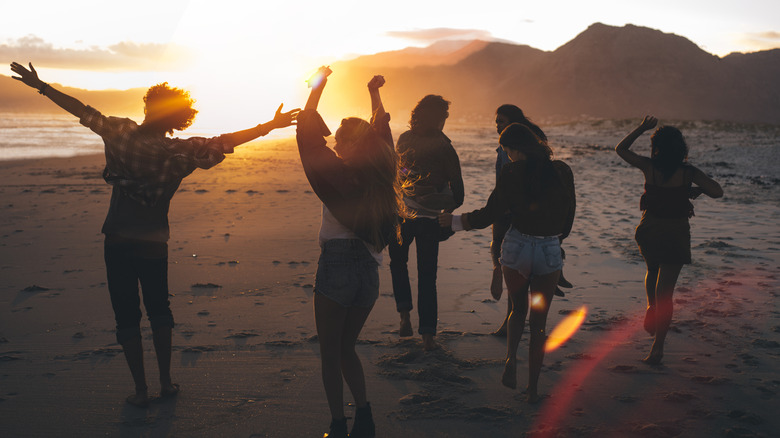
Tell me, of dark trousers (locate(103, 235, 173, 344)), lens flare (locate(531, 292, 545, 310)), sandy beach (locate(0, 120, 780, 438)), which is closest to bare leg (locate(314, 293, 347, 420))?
sandy beach (locate(0, 120, 780, 438))

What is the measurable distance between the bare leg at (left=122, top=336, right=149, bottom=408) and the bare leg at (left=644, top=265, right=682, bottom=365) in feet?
11.6

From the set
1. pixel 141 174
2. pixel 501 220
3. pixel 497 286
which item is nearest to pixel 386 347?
pixel 497 286

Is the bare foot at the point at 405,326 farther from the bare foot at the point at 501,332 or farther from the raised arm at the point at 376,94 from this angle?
the raised arm at the point at 376,94

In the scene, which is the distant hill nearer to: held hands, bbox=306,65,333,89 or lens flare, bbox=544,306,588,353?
lens flare, bbox=544,306,588,353

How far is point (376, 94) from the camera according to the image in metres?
4.73

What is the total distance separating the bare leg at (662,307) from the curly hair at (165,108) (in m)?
3.58

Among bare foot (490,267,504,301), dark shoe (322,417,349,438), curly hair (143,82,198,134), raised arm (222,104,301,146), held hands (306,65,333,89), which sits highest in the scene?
held hands (306,65,333,89)

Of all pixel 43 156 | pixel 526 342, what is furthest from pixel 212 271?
pixel 43 156

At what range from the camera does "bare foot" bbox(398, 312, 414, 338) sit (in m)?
4.93

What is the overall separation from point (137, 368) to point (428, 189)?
2.37 meters

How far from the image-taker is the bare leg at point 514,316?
382 cm

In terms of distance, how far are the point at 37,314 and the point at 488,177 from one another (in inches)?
552

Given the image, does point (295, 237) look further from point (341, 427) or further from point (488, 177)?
point (488, 177)

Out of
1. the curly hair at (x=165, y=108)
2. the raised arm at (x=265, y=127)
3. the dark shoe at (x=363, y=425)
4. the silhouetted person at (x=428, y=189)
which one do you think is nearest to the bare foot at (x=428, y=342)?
the silhouetted person at (x=428, y=189)
